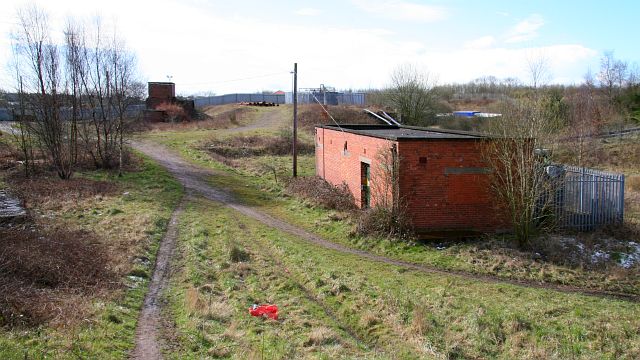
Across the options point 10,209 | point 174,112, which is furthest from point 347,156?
point 174,112

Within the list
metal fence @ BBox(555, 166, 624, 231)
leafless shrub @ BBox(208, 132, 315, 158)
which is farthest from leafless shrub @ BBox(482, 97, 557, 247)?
leafless shrub @ BBox(208, 132, 315, 158)

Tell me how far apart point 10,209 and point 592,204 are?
1662 cm

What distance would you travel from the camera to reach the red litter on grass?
915 cm

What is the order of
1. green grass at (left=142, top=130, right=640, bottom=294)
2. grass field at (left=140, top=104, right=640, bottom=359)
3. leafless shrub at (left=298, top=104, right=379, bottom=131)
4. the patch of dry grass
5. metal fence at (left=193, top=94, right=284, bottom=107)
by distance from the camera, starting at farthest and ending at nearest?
metal fence at (left=193, top=94, right=284, bottom=107) → leafless shrub at (left=298, top=104, right=379, bottom=131) → green grass at (left=142, top=130, right=640, bottom=294) → the patch of dry grass → grass field at (left=140, top=104, right=640, bottom=359)

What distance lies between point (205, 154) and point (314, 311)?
24.9m

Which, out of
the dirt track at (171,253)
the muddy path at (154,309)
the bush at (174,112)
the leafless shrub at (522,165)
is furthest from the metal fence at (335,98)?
the muddy path at (154,309)

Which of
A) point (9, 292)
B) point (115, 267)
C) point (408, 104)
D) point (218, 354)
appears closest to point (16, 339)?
point (9, 292)

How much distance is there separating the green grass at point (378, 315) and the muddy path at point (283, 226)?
0.56m

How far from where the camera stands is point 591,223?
15.5 meters

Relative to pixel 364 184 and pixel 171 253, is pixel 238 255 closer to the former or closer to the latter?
pixel 171 253

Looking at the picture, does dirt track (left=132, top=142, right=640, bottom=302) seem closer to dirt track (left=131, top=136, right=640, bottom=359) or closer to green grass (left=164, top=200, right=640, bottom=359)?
dirt track (left=131, top=136, right=640, bottom=359)

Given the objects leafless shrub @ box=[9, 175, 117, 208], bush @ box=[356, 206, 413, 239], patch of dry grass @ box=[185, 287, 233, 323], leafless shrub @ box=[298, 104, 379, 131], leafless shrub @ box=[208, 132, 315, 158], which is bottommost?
patch of dry grass @ box=[185, 287, 233, 323]

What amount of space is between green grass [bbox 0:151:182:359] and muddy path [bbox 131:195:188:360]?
130mm

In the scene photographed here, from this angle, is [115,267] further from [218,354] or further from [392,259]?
[392,259]
